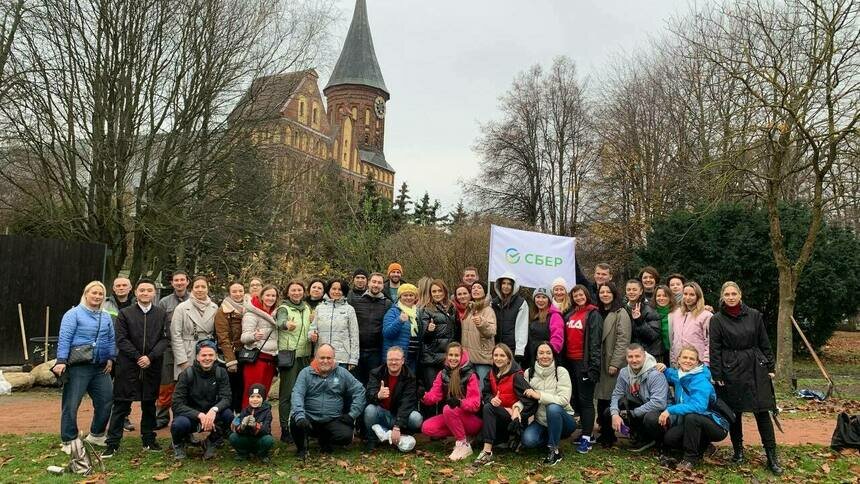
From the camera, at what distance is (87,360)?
5.60 meters

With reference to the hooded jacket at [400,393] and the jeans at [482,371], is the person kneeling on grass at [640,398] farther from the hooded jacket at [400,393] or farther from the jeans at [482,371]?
the hooded jacket at [400,393]

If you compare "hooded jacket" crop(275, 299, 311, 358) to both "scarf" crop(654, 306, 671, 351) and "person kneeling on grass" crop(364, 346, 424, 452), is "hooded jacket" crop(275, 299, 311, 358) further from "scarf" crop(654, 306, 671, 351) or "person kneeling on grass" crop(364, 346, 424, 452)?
"scarf" crop(654, 306, 671, 351)

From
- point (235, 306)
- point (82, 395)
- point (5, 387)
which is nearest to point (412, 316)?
point (235, 306)

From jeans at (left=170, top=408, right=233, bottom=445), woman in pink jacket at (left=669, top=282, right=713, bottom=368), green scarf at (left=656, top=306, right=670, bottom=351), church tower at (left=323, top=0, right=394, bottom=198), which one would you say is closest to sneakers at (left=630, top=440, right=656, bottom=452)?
woman in pink jacket at (left=669, top=282, right=713, bottom=368)

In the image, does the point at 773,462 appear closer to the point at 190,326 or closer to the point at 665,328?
the point at 665,328

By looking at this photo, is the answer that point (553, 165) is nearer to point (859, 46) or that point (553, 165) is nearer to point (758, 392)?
point (859, 46)

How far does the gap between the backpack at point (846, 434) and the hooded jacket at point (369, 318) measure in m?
5.20

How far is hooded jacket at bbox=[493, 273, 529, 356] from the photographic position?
6.43 metres

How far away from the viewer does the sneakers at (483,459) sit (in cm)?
559

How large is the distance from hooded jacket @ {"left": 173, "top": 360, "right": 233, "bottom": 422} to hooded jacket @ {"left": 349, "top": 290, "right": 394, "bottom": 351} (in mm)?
1510

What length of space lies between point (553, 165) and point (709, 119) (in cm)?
1195

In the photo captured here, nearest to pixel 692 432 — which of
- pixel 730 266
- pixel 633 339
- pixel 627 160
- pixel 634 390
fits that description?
pixel 634 390

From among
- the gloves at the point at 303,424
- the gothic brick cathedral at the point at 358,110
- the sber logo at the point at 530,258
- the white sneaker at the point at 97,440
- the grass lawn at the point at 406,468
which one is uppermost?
the gothic brick cathedral at the point at 358,110

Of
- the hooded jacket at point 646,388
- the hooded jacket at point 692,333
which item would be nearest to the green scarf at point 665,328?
the hooded jacket at point 692,333
